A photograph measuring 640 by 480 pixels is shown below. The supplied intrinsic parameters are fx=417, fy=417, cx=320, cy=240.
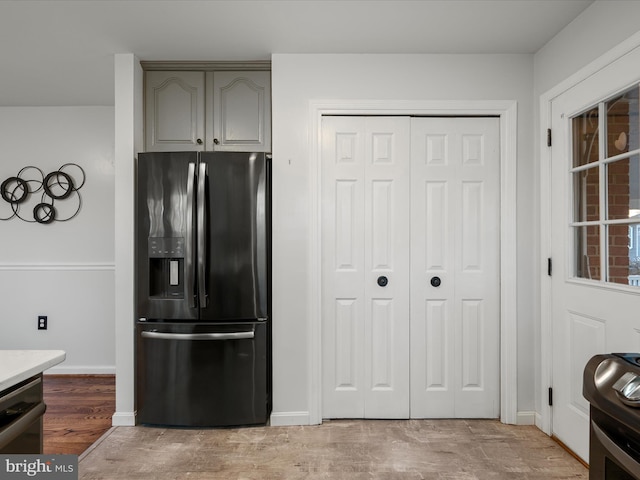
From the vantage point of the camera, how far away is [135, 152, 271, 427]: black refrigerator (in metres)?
2.56

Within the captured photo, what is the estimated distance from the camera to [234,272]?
2562mm

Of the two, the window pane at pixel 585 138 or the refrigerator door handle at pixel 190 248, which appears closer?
the window pane at pixel 585 138

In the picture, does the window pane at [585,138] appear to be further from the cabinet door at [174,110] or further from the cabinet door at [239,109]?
the cabinet door at [174,110]

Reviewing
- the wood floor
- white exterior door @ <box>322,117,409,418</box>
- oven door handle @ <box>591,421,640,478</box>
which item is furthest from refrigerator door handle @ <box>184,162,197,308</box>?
oven door handle @ <box>591,421,640,478</box>

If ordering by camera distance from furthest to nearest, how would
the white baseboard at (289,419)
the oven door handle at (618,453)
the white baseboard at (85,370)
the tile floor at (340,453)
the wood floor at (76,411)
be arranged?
the white baseboard at (85,370), the white baseboard at (289,419), the wood floor at (76,411), the tile floor at (340,453), the oven door handle at (618,453)

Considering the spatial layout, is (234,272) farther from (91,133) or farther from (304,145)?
(91,133)

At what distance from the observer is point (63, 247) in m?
3.85

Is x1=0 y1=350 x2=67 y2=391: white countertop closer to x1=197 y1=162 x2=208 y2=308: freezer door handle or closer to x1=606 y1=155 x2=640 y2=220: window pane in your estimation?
x1=197 y1=162 x2=208 y2=308: freezer door handle

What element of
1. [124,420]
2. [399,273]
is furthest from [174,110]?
[124,420]

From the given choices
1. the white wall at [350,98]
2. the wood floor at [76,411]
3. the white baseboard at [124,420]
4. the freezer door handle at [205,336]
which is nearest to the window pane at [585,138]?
the white wall at [350,98]

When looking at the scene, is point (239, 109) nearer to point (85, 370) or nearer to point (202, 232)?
point (202, 232)

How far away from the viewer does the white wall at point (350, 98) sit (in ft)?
8.80

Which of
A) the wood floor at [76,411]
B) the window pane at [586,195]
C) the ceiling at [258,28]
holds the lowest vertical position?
the wood floor at [76,411]

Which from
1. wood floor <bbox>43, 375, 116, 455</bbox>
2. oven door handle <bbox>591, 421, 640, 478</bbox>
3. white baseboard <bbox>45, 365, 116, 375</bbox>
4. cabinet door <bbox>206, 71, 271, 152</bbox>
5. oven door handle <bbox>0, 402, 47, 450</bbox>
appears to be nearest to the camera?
oven door handle <bbox>0, 402, 47, 450</bbox>
